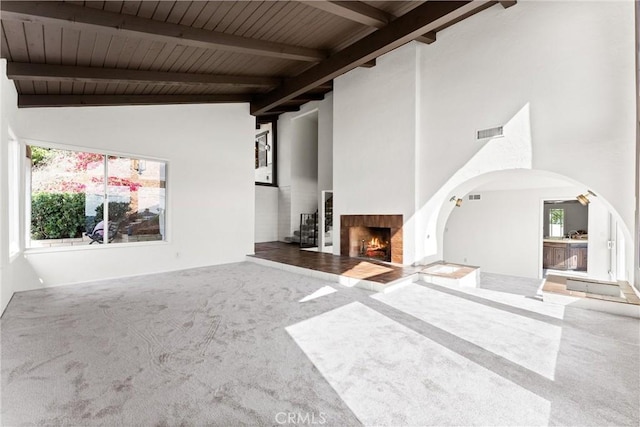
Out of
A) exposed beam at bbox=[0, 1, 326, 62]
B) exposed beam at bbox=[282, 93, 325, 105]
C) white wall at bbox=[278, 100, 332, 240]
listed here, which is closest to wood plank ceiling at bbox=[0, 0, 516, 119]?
exposed beam at bbox=[0, 1, 326, 62]

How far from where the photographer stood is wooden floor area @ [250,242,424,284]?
4773 mm

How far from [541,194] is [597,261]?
5.99ft

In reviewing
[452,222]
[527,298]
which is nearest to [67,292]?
[527,298]

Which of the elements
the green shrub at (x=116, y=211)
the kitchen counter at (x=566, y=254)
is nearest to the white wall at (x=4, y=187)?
the green shrub at (x=116, y=211)

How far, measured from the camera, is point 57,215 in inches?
184

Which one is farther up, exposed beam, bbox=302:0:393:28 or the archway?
exposed beam, bbox=302:0:393:28

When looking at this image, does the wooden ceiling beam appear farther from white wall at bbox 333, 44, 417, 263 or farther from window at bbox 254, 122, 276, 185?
window at bbox 254, 122, 276, 185

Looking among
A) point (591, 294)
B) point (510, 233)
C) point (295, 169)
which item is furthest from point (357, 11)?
point (510, 233)

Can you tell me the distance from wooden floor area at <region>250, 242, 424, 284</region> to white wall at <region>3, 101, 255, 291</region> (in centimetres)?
124

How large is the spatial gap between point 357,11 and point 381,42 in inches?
30.6

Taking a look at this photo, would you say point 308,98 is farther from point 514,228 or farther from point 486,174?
point 514,228

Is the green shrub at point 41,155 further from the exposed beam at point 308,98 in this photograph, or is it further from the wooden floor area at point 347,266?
the exposed beam at point 308,98

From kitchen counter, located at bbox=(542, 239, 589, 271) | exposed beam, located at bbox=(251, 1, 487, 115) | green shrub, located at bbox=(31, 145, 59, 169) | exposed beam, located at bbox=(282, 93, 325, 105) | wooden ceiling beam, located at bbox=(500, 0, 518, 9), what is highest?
exposed beam, located at bbox=(282, 93, 325, 105)

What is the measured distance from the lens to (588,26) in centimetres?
373
